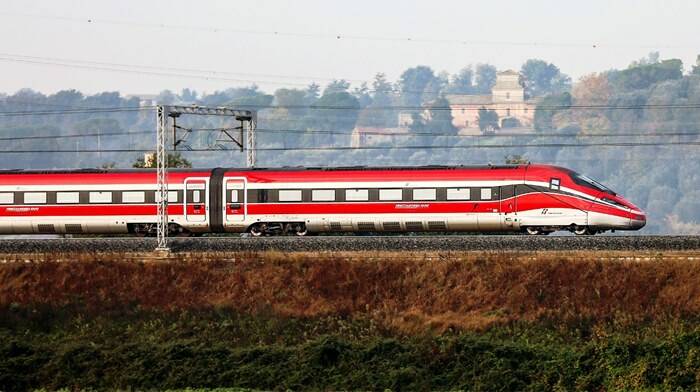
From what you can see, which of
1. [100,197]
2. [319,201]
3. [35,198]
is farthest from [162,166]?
[35,198]

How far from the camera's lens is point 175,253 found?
47625 mm

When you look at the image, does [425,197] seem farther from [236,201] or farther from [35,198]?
[35,198]

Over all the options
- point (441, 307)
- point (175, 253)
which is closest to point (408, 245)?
point (441, 307)

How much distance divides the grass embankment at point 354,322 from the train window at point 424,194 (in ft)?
29.5

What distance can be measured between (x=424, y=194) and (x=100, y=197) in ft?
51.5

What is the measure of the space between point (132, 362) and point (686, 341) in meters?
17.3

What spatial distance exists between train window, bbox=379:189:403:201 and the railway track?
473cm

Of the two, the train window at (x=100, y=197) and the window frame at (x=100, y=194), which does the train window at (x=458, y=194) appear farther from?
the train window at (x=100, y=197)

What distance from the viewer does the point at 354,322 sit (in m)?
40.5

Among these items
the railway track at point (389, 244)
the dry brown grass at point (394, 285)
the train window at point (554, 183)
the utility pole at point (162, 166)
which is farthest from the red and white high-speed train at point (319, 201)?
the dry brown grass at point (394, 285)

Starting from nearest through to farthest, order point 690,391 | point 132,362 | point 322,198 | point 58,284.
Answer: point 690,391
point 132,362
point 58,284
point 322,198

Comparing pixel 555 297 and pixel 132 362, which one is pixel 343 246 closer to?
pixel 555 297

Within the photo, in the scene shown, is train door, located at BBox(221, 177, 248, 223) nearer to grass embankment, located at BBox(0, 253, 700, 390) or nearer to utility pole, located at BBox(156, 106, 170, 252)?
utility pole, located at BBox(156, 106, 170, 252)

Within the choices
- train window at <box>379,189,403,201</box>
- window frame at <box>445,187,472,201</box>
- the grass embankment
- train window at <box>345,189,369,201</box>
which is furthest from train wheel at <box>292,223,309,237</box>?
the grass embankment
